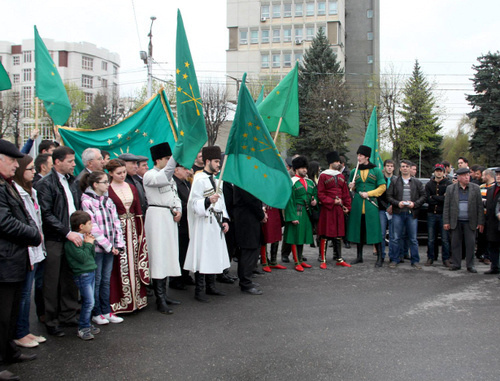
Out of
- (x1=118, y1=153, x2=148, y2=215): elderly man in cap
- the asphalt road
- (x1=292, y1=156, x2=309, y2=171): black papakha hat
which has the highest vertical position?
(x1=292, y1=156, x2=309, y2=171): black papakha hat

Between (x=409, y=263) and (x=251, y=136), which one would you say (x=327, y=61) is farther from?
(x=251, y=136)

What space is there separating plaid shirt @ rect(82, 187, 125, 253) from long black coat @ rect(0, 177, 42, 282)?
1.13 metres

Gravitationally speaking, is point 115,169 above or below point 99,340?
above

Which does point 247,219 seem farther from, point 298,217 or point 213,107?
point 213,107

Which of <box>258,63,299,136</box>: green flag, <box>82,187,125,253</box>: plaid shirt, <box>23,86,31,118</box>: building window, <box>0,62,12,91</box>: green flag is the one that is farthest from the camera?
<box>23,86,31,118</box>: building window

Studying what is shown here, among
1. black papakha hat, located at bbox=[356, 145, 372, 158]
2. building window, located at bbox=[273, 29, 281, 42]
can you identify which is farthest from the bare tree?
black papakha hat, located at bbox=[356, 145, 372, 158]

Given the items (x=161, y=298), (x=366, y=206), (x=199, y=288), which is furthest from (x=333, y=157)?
(x=161, y=298)

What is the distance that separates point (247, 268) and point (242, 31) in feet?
214

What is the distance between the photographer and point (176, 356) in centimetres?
490

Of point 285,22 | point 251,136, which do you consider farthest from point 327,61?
point 251,136

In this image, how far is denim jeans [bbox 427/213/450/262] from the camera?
391 inches

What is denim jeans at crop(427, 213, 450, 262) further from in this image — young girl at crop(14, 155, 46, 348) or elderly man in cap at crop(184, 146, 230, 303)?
young girl at crop(14, 155, 46, 348)

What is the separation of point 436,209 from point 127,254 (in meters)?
6.78

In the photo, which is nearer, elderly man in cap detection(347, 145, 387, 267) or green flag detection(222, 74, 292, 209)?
green flag detection(222, 74, 292, 209)
